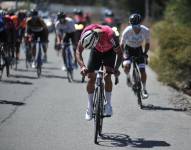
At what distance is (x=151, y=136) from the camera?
1192 centimetres

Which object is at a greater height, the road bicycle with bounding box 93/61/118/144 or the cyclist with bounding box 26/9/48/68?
the cyclist with bounding box 26/9/48/68

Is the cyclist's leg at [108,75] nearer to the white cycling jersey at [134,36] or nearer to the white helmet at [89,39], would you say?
the white helmet at [89,39]

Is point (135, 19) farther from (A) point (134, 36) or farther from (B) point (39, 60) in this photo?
(B) point (39, 60)

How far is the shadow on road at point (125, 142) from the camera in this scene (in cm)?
1108

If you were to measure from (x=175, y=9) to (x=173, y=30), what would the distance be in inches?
237

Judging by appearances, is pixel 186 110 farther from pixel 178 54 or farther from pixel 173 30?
pixel 173 30

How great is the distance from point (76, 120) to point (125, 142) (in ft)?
7.58

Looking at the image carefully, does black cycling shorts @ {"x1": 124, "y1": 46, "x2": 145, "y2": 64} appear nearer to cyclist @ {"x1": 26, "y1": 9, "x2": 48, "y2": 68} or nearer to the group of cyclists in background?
the group of cyclists in background

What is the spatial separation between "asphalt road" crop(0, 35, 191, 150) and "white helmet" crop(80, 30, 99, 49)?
1537 mm

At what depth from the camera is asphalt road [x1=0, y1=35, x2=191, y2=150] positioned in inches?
438

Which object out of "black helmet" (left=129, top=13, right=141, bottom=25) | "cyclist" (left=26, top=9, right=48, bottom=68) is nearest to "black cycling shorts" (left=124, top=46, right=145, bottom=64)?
"black helmet" (left=129, top=13, right=141, bottom=25)

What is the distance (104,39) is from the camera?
1187 cm

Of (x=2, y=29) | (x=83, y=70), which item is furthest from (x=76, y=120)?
(x=2, y=29)

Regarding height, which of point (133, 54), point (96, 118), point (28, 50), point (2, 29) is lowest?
point (28, 50)
